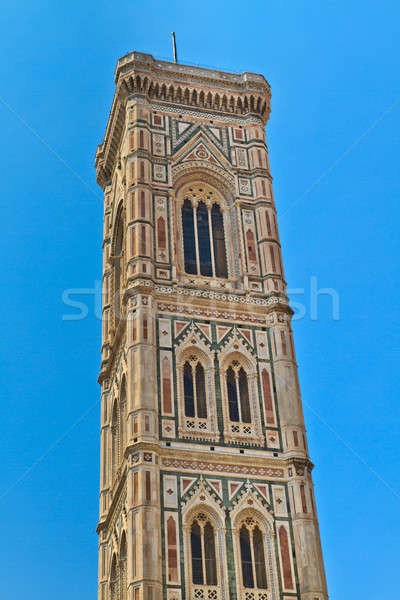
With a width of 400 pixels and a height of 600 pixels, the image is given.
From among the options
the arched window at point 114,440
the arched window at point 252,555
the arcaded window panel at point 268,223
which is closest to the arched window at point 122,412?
the arched window at point 114,440

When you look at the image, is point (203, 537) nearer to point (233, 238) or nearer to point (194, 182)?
point (233, 238)

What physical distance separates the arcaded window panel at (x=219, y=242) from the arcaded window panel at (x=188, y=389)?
448 centimetres

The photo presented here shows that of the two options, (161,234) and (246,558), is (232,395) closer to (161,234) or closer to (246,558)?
(246,558)

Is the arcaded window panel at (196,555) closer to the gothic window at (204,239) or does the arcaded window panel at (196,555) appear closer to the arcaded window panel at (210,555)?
the arcaded window panel at (210,555)

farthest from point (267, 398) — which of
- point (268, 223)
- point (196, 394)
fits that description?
point (268, 223)

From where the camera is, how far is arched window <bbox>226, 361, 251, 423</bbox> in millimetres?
31016

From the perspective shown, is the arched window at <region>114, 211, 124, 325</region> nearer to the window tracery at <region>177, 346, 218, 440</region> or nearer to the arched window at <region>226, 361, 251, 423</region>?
the window tracery at <region>177, 346, 218, 440</region>

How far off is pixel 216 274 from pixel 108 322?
5677 mm

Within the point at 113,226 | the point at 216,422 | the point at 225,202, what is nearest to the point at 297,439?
the point at 216,422

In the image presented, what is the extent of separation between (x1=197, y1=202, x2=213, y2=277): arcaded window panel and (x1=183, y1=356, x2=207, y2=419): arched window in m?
4.15

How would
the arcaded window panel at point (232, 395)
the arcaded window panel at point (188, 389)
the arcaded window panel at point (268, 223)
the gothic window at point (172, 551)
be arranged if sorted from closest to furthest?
the gothic window at point (172, 551), the arcaded window panel at point (188, 389), the arcaded window panel at point (232, 395), the arcaded window panel at point (268, 223)

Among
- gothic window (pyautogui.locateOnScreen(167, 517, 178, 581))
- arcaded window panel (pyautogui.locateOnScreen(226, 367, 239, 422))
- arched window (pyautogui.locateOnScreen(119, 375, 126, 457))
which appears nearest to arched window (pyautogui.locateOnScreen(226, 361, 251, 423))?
arcaded window panel (pyautogui.locateOnScreen(226, 367, 239, 422))

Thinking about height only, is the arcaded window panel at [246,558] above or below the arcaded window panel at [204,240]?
below

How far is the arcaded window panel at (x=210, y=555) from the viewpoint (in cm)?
2733
